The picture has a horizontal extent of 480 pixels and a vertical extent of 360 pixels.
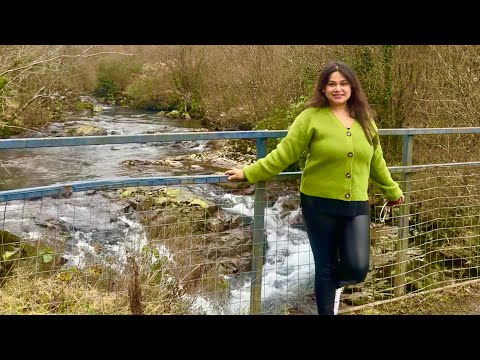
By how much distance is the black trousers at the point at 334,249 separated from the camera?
127 inches

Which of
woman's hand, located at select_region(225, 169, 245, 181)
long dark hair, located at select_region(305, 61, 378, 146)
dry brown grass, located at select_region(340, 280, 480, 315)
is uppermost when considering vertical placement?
long dark hair, located at select_region(305, 61, 378, 146)

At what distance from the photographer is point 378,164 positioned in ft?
11.2

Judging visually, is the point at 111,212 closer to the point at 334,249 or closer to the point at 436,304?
the point at 436,304

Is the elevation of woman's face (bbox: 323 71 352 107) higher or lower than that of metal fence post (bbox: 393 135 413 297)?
higher

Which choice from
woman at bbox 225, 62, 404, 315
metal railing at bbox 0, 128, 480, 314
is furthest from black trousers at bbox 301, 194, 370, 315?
metal railing at bbox 0, 128, 480, 314

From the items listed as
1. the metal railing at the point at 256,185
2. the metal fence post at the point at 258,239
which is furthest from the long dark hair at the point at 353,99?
the metal fence post at the point at 258,239

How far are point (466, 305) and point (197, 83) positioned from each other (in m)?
22.0

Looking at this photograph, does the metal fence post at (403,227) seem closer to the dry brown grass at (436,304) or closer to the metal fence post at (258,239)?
the dry brown grass at (436,304)

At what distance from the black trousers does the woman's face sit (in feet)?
2.03

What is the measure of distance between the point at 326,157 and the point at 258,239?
3.06 ft

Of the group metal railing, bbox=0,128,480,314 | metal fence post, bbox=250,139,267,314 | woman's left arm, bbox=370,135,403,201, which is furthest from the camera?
metal fence post, bbox=250,139,267,314

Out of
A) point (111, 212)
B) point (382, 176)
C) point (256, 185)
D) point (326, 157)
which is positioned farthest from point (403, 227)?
point (111, 212)

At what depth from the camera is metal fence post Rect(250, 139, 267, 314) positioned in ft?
12.2

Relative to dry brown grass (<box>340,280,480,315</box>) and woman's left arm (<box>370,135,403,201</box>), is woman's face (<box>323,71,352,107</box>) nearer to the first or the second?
woman's left arm (<box>370,135,403,201</box>)
